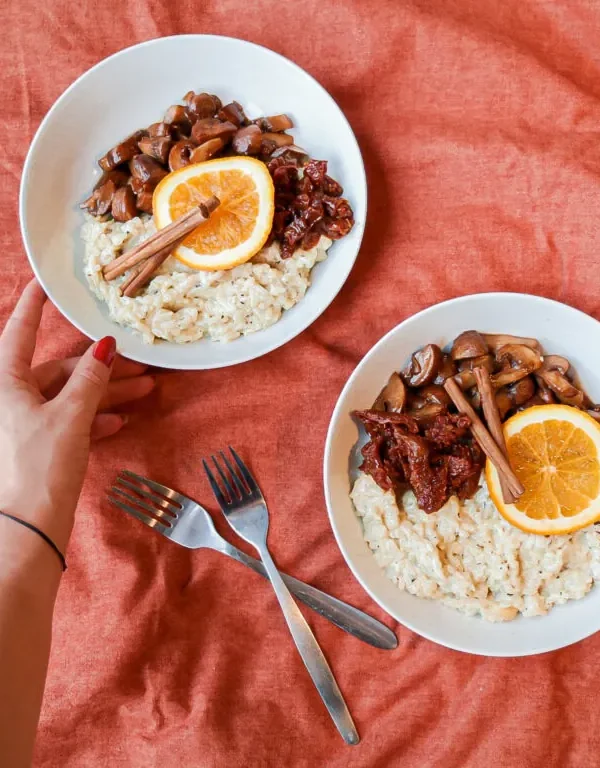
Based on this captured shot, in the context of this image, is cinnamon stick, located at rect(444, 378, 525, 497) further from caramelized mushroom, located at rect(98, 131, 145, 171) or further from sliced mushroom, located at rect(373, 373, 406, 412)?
caramelized mushroom, located at rect(98, 131, 145, 171)

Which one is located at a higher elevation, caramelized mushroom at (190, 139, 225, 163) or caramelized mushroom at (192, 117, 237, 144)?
caramelized mushroom at (192, 117, 237, 144)

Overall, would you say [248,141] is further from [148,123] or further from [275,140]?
[148,123]

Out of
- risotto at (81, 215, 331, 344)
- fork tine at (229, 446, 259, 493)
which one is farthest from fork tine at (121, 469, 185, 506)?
risotto at (81, 215, 331, 344)

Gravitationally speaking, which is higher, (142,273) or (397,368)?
(142,273)

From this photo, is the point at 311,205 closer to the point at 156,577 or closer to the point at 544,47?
the point at 544,47

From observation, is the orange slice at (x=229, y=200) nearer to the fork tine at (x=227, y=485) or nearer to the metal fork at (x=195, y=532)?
the fork tine at (x=227, y=485)

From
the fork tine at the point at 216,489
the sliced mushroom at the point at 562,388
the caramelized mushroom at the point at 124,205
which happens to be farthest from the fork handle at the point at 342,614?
the caramelized mushroom at the point at 124,205

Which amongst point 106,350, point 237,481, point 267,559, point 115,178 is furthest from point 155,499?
point 115,178
